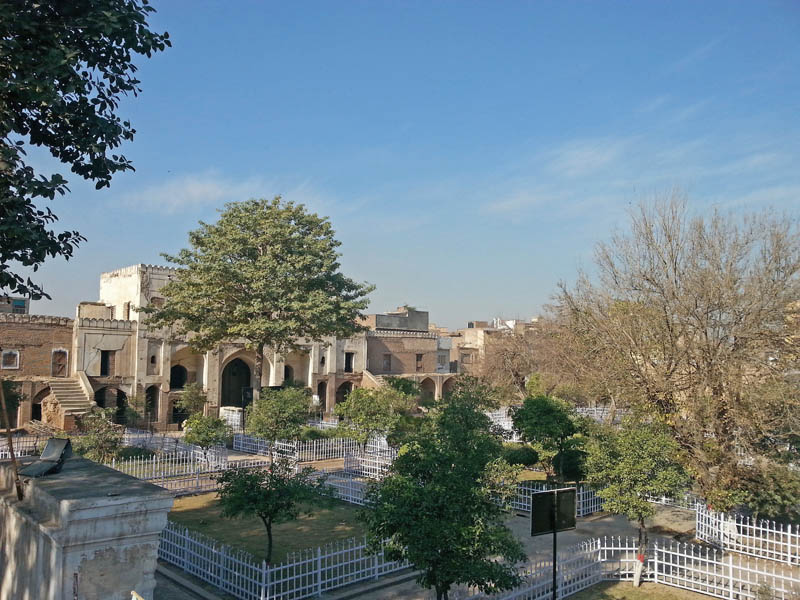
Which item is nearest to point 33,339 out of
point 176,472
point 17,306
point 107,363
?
point 107,363

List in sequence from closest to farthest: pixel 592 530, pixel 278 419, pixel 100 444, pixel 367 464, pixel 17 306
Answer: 1. pixel 592 530
2. pixel 100 444
3. pixel 367 464
4. pixel 278 419
5. pixel 17 306

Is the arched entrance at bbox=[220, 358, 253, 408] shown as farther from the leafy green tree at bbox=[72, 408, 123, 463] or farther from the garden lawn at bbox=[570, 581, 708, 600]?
the garden lawn at bbox=[570, 581, 708, 600]

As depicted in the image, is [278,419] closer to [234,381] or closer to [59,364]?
[59,364]

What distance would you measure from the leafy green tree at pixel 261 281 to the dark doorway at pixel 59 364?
6.67m

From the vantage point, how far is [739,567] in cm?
1141

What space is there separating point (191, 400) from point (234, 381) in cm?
567

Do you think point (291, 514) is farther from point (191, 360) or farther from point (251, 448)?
point (191, 360)

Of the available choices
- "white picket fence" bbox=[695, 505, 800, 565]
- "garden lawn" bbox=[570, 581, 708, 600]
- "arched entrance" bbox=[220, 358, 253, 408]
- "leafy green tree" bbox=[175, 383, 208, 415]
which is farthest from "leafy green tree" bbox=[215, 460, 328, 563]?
"arched entrance" bbox=[220, 358, 253, 408]

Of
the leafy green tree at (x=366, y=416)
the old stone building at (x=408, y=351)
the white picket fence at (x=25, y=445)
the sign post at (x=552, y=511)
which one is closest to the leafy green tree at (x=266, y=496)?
the sign post at (x=552, y=511)

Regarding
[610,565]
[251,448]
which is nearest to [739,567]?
[610,565]

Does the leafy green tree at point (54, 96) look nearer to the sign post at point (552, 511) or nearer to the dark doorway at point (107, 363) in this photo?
the sign post at point (552, 511)

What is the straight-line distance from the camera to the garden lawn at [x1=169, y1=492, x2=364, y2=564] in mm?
13336

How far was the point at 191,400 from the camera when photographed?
3088 cm

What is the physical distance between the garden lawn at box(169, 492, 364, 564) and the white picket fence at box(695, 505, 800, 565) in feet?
27.6
